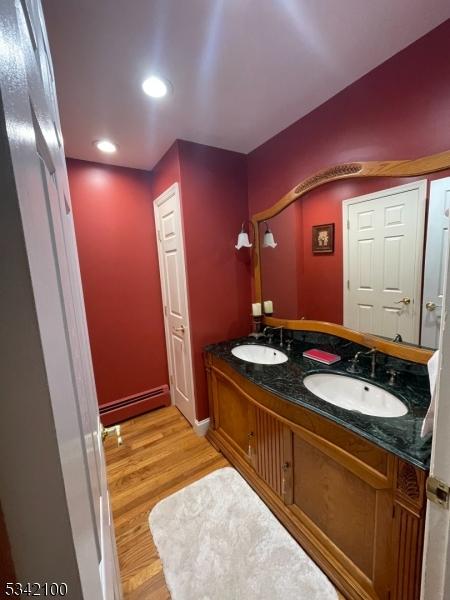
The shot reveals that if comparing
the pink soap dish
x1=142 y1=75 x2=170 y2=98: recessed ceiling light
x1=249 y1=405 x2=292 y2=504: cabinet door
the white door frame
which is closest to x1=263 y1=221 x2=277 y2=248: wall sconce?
the pink soap dish

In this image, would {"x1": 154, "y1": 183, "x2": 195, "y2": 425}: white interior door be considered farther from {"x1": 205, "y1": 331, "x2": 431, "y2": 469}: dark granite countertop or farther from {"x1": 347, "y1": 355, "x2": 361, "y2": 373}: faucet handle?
{"x1": 347, "y1": 355, "x2": 361, "y2": 373}: faucet handle

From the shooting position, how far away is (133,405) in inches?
96.2

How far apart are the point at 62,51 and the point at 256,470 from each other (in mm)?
2394

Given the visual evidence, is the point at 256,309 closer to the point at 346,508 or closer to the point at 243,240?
the point at 243,240

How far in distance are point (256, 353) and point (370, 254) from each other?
1091mm

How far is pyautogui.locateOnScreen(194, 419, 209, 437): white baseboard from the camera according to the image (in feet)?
6.99

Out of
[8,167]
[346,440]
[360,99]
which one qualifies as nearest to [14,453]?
[8,167]

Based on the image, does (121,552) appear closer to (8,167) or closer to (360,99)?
(8,167)

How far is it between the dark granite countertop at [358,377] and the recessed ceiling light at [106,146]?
1.73m

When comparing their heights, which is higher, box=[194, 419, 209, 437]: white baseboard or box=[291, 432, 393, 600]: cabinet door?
box=[291, 432, 393, 600]: cabinet door

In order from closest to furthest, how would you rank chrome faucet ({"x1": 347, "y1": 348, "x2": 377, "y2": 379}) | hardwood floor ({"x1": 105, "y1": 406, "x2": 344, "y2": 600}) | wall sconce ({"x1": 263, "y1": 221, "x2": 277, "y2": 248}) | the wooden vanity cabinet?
the wooden vanity cabinet < hardwood floor ({"x1": 105, "y1": 406, "x2": 344, "y2": 600}) < chrome faucet ({"x1": 347, "y1": 348, "x2": 377, "y2": 379}) < wall sconce ({"x1": 263, "y1": 221, "x2": 277, "y2": 248})

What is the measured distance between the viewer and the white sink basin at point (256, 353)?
1897 mm

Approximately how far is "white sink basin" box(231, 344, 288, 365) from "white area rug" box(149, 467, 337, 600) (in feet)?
2.72

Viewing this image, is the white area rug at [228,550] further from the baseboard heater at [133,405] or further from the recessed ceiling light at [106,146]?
the recessed ceiling light at [106,146]
